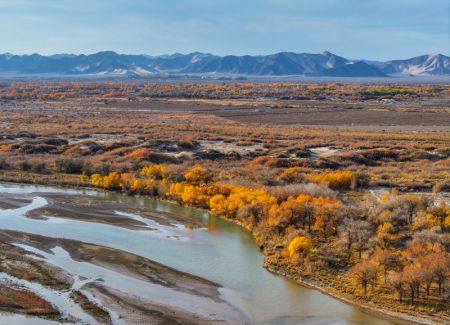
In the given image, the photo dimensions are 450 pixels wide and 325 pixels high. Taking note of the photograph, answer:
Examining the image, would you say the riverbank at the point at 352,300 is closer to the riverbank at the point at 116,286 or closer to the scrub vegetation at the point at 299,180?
the scrub vegetation at the point at 299,180

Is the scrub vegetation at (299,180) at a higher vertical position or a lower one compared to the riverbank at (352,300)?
higher

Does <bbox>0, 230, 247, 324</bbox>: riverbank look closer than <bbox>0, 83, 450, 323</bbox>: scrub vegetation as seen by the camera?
Yes

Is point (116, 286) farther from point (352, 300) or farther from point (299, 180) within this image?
point (299, 180)

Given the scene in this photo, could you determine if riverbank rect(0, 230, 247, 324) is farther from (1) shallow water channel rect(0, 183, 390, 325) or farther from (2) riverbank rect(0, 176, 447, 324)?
(2) riverbank rect(0, 176, 447, 324)

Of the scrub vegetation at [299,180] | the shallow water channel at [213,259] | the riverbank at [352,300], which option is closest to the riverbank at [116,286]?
the shallow water channel at [213,259]

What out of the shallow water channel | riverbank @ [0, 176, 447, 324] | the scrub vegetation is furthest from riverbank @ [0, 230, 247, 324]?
the scrub vegetation

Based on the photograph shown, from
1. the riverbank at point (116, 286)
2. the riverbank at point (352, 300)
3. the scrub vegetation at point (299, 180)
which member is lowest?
the riverbank at point (116, 286)

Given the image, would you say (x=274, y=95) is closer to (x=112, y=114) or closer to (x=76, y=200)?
(x=112, y=114)
